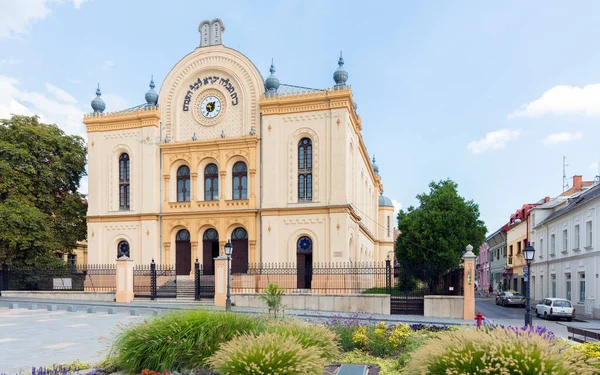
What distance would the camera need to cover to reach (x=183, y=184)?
1249 inches

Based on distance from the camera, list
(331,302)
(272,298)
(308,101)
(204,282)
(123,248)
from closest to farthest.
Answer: (272,298), (331,302), (204,282), (308,101), (123,248)

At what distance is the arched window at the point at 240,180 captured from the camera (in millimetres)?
30562

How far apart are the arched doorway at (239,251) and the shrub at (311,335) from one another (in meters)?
21.6

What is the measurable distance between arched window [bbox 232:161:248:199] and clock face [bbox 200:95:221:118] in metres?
3.82

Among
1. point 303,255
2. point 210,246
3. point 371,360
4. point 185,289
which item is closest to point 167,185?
point 210,246

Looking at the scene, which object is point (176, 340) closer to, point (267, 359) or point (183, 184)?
point (267, 359)

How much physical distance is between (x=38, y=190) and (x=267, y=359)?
31.7 m

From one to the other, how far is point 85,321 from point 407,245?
26.7 meters

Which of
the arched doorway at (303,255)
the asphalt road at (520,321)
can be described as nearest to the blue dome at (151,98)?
the arched doorway at (303,255)

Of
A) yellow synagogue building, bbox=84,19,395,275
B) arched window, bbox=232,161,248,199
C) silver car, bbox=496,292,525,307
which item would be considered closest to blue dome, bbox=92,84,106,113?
yellow synagogue building, bbox=84,19,395,275

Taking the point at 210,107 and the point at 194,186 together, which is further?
the point at 210,107

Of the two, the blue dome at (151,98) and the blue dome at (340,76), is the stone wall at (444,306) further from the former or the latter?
A: the blue dome at (151,98)

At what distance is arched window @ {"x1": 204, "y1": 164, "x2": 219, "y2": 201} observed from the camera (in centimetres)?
3119

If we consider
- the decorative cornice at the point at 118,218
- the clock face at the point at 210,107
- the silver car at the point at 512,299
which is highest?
the clock face at the point at 210,107
